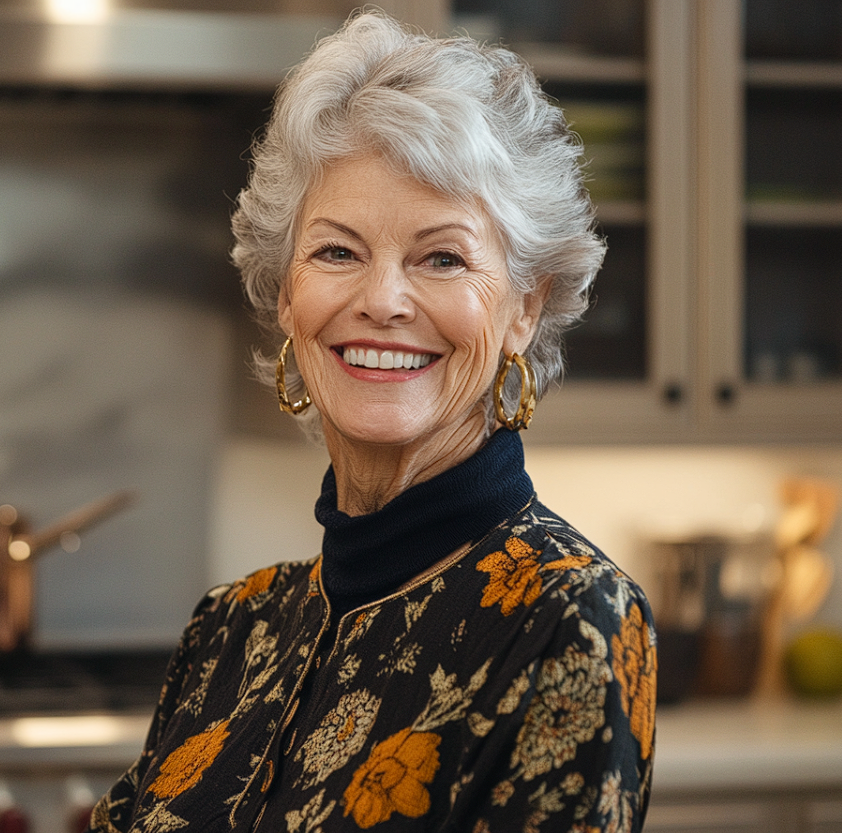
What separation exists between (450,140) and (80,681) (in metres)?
1.64

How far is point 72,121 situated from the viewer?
2369 mm

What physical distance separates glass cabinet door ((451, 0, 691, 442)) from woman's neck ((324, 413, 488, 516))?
1281 mm

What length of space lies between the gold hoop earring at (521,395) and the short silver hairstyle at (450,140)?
0.01 m

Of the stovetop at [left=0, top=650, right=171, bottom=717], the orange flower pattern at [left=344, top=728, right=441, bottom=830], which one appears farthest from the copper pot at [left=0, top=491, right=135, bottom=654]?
the orange flower pattern at [left=344, top=728, right=441, bottom=830]

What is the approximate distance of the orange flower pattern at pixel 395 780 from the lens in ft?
2.38

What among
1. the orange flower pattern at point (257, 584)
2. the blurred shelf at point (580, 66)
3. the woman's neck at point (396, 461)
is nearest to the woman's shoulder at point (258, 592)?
the orange flower pattern at point (257, 584)

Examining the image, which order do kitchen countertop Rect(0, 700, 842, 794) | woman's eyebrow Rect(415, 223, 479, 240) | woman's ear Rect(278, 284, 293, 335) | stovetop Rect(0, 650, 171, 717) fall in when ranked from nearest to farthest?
woman's eyebrow Rect(415, 223, 479, 240), woman's ear Rect(278, 284, 293, 335), kitchen countertop Rect(0, 700, 842, 794), stovetop Rect(0, 650, 171, 717)

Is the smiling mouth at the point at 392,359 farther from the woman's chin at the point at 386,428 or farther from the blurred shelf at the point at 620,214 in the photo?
the blurred shelf at the point at 620,214

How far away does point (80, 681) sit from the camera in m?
2.12

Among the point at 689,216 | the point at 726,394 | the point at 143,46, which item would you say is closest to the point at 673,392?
the point at 726,394

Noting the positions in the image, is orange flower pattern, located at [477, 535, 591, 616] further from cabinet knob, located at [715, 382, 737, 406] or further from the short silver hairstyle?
cabinet knob, located at [715, 382, 737, 406]

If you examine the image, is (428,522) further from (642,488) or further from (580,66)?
Answer: (642,488)

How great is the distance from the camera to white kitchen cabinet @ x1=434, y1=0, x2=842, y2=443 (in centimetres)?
221

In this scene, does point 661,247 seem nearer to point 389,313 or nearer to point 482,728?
point 389,313
